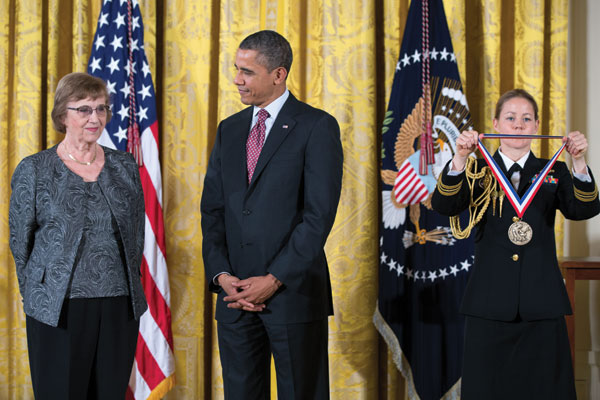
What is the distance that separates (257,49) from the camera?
2295 mm

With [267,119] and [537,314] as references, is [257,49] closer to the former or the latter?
[267,119]

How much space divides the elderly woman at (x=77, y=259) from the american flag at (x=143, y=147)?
912mm

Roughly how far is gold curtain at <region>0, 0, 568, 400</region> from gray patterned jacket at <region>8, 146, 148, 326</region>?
1295 millimetres

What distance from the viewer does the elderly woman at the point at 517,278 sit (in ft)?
7.66

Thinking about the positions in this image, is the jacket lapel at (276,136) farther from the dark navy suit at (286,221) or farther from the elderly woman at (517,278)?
the elderly woman at (517,278)

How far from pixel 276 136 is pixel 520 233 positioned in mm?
958

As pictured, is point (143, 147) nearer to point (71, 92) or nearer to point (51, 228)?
point (71, 92)

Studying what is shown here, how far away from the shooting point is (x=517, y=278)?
2359mm

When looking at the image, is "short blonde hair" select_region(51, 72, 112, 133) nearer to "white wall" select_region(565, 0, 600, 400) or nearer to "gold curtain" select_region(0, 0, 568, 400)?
"gold curtain" select_region(0, 0, 568, 400)

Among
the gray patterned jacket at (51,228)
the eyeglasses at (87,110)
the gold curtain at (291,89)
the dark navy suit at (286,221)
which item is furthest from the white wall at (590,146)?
the eyeglasses at (87,110)

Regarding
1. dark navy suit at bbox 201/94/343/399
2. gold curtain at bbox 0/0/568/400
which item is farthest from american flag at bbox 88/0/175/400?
dark navy suit at bbox 201/94/343/399

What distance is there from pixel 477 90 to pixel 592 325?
153 cm

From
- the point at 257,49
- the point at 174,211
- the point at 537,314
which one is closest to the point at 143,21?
the point at 174,211

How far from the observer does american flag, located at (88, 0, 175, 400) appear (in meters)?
3.43
